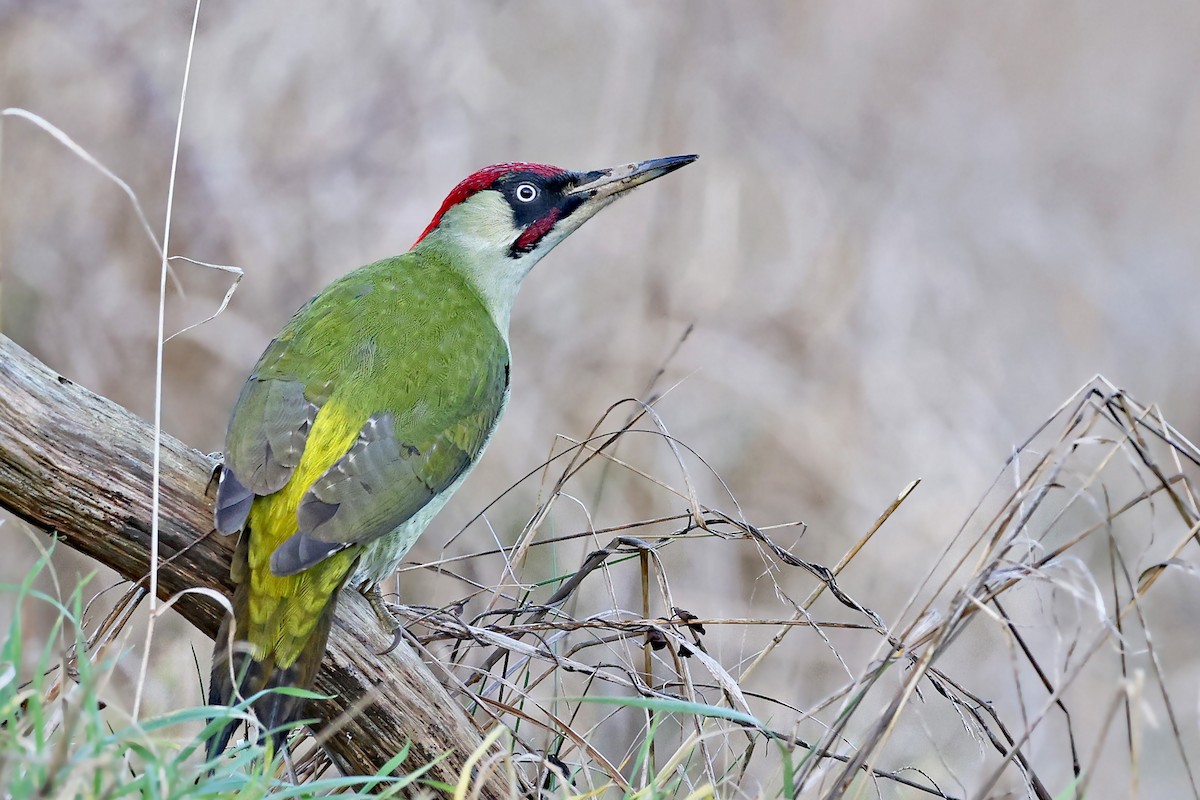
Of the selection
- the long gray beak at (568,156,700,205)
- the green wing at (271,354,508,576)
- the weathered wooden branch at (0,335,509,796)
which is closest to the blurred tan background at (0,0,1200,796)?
the green wing at (271,354,508,576)

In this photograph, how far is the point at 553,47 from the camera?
713cm

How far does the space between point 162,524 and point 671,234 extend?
442 cm

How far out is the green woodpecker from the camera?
2.62 metres

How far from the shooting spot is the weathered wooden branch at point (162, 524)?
2510mm

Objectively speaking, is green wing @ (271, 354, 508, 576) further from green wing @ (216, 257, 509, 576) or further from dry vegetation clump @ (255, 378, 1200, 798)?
dry vegetation clump @ (255, 378, 1200, 798)

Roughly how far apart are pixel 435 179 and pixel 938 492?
2639 millimetres

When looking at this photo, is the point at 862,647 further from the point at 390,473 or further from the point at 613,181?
the point at 390,473

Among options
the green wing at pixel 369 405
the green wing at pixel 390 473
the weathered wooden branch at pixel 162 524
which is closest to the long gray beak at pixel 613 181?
the green wing at pixel 369 405

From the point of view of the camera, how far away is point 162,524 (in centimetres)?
262

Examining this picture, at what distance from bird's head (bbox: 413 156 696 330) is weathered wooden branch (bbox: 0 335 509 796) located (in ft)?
4.37

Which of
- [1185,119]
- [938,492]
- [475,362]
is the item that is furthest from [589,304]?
[1185,119]

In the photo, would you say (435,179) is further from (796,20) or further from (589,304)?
(796,20)

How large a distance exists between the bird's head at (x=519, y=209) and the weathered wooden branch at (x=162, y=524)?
52.4 inches

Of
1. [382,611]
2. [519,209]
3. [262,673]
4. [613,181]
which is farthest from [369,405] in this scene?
[613,181]
